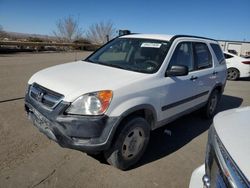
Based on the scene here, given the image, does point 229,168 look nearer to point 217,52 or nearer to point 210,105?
point 210,105

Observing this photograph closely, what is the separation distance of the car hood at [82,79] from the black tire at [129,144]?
567 millimetres

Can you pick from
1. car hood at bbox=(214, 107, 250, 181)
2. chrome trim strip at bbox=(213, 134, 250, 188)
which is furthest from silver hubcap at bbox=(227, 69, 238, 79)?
chrome trim strip at bbox=(213, 134, 250, 188)

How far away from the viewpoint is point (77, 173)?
3275 mm

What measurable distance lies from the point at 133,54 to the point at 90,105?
5.65 ft

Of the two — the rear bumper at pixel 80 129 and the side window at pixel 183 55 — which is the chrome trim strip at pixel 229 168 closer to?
the rear bumper at pixel 80 129

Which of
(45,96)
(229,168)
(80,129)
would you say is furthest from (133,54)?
(229,168)

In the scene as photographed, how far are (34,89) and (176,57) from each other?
2306 millimetres

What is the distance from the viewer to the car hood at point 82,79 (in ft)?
9.77

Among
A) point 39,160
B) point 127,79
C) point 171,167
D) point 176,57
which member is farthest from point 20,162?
point 176,57

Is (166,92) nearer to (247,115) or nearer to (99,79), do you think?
(99,79)

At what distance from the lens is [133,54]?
4289 mm

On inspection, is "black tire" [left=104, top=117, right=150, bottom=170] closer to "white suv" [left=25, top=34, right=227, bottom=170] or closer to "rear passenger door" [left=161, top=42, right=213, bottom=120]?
"white suv" [left=25, top=34, right=227, bottom=170]

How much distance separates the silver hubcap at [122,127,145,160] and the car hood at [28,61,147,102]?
0.72 meters

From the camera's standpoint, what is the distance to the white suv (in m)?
2.90
